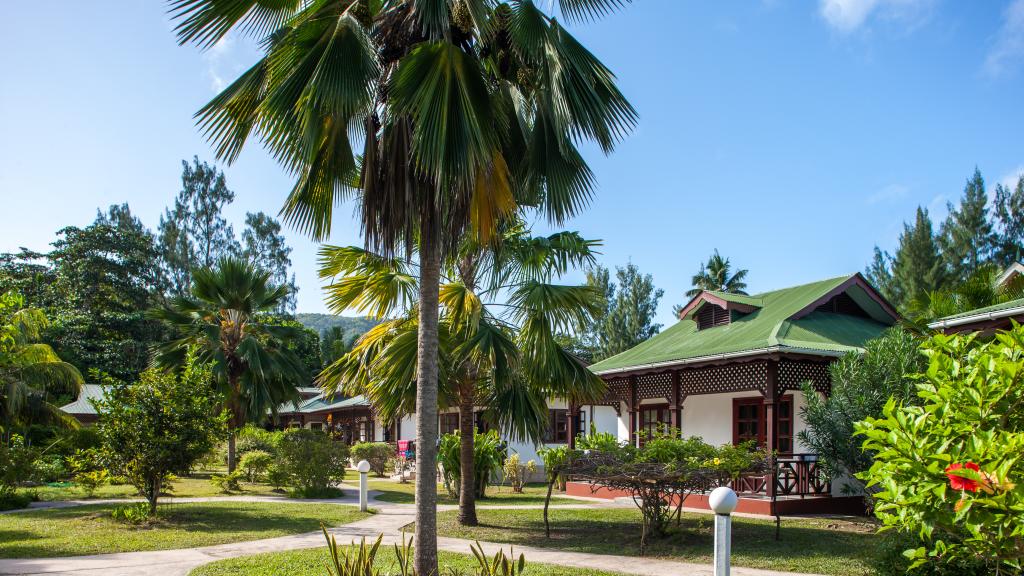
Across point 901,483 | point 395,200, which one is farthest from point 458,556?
point 901,483

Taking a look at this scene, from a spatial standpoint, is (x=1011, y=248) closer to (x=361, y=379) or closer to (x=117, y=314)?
(x=361, y=379)

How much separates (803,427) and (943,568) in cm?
1080

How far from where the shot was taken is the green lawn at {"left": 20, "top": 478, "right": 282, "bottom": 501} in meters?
19.4

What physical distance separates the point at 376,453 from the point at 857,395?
21.1 meters

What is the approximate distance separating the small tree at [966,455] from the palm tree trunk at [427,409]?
13.9 ft

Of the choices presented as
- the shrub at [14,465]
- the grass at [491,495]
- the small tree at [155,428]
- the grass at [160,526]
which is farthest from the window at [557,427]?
the shrub at [14,465]

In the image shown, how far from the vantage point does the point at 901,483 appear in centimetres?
399

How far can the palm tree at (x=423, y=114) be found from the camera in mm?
7113

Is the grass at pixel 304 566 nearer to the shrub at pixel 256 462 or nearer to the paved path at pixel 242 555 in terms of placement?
the paved path at pixel 242 555

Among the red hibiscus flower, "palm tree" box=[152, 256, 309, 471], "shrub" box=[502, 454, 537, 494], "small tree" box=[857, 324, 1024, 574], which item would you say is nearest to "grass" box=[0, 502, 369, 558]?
"palm tree" box=[152, 256, 309, 471]

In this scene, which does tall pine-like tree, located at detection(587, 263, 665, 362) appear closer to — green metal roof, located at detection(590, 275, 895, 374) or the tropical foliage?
green metal roof, located at detection(590, 275, 895, 374)

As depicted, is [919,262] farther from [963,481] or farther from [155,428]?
[963,481]

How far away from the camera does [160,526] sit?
1313 cm

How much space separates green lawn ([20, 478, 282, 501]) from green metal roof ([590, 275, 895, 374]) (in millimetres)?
10200
